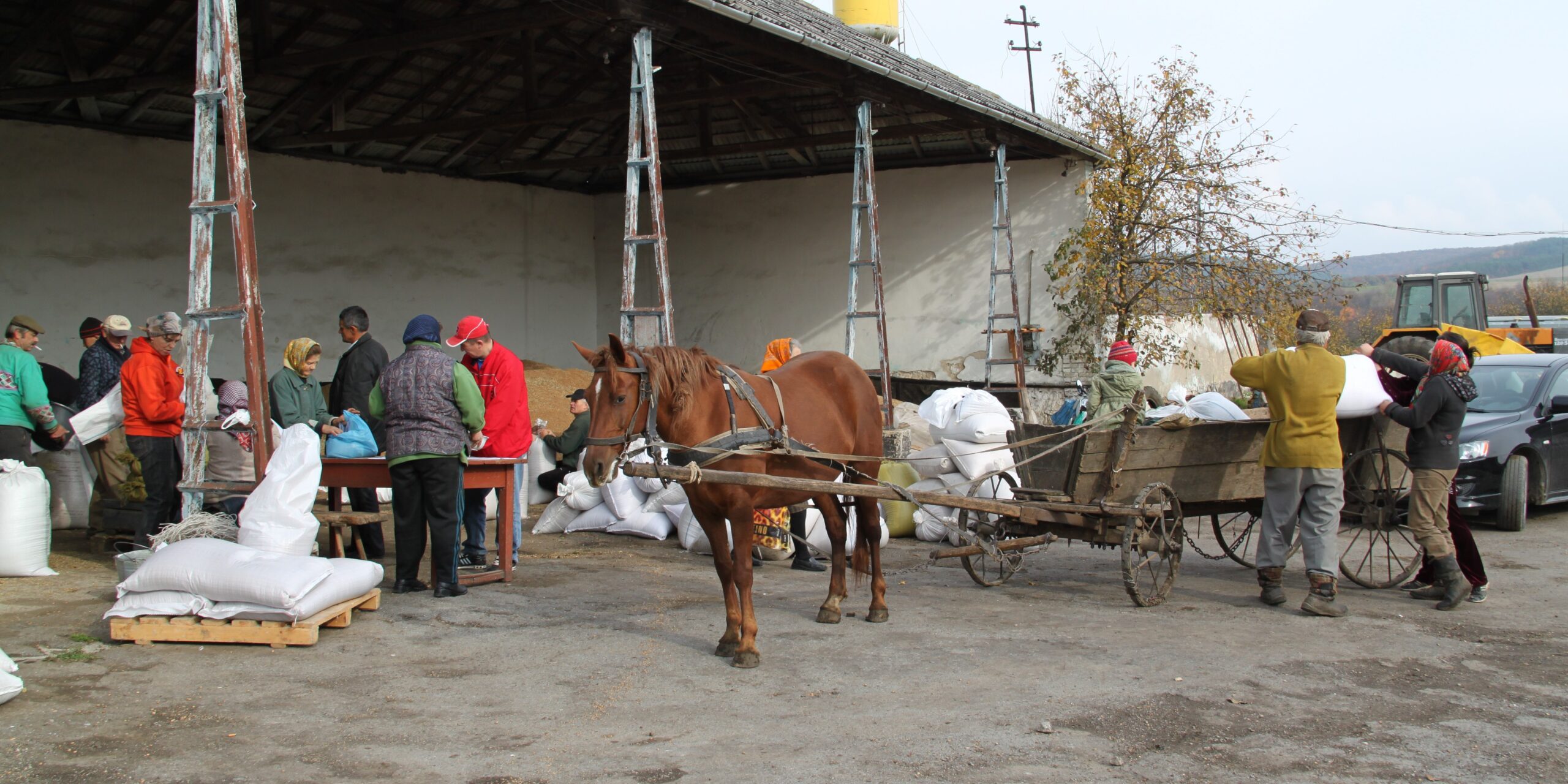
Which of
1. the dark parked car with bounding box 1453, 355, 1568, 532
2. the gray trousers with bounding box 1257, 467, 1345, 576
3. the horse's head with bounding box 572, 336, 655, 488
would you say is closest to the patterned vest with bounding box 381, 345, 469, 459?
the horse's head with bounding box 572, 336, 655, 488

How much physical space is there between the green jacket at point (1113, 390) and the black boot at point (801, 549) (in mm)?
2068

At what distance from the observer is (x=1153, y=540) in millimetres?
6094

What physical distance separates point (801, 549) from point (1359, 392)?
3628 mm

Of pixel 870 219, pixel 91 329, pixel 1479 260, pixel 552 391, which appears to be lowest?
pixel 552 391

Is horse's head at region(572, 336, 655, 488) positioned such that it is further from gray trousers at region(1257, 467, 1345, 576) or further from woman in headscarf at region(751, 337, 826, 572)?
gray trousers at region(1257, 467, 1345, 576)

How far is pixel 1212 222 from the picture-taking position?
16578 millimetres

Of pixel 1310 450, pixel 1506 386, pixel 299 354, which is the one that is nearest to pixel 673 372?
pixel 299 354

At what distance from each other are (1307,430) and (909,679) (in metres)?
2.79

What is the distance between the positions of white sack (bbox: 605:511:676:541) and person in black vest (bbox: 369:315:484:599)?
2.66m

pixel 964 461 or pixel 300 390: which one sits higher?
pixel 300 390

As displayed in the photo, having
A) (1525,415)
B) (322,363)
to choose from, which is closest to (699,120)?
(322,363)

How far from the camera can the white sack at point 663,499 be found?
28.2 ft

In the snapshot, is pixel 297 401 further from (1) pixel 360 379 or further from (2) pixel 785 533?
(2) pixel 785 533

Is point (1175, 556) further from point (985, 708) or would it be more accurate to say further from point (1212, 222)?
point (1212, 222)
